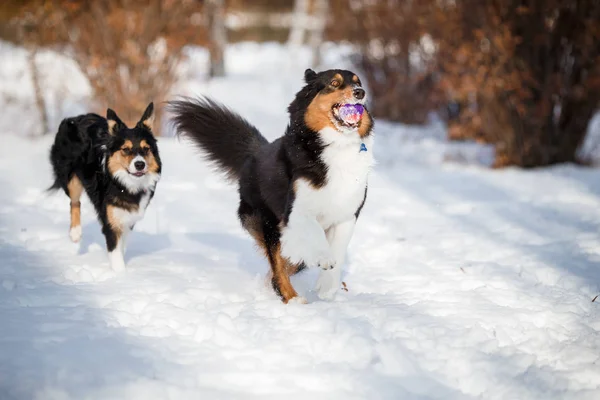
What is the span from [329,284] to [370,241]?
1.82m

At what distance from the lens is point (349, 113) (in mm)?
3945

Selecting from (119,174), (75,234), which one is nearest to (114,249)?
(119,174)

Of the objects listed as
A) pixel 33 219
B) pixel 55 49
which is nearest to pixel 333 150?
pixel 33 219

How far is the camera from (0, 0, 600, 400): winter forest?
10.2 feet

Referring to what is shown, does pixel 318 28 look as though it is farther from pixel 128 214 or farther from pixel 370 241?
pixel 128 214

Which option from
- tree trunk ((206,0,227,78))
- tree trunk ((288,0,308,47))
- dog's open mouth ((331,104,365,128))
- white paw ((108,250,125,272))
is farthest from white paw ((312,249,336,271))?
tree trunk ((288,0,308,47))

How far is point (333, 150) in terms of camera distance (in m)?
3.98

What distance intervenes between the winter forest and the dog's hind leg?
0.19 feet

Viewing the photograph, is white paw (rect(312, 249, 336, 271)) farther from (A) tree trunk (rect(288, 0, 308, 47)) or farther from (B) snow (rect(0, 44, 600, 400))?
(A) tree trunk (rect(288, 0, 308, 47))

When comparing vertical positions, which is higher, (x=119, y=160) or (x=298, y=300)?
(x=119, y=160)

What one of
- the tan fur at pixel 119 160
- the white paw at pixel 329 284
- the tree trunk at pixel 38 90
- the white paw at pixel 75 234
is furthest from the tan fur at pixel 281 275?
the tree trunk at pixel 38 90

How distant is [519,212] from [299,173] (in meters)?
3.98

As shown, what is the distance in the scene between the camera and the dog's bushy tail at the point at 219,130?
15.8ft

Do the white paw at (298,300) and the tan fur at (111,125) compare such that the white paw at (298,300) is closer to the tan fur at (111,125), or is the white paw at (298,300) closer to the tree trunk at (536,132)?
the tan fur at (111,125)
